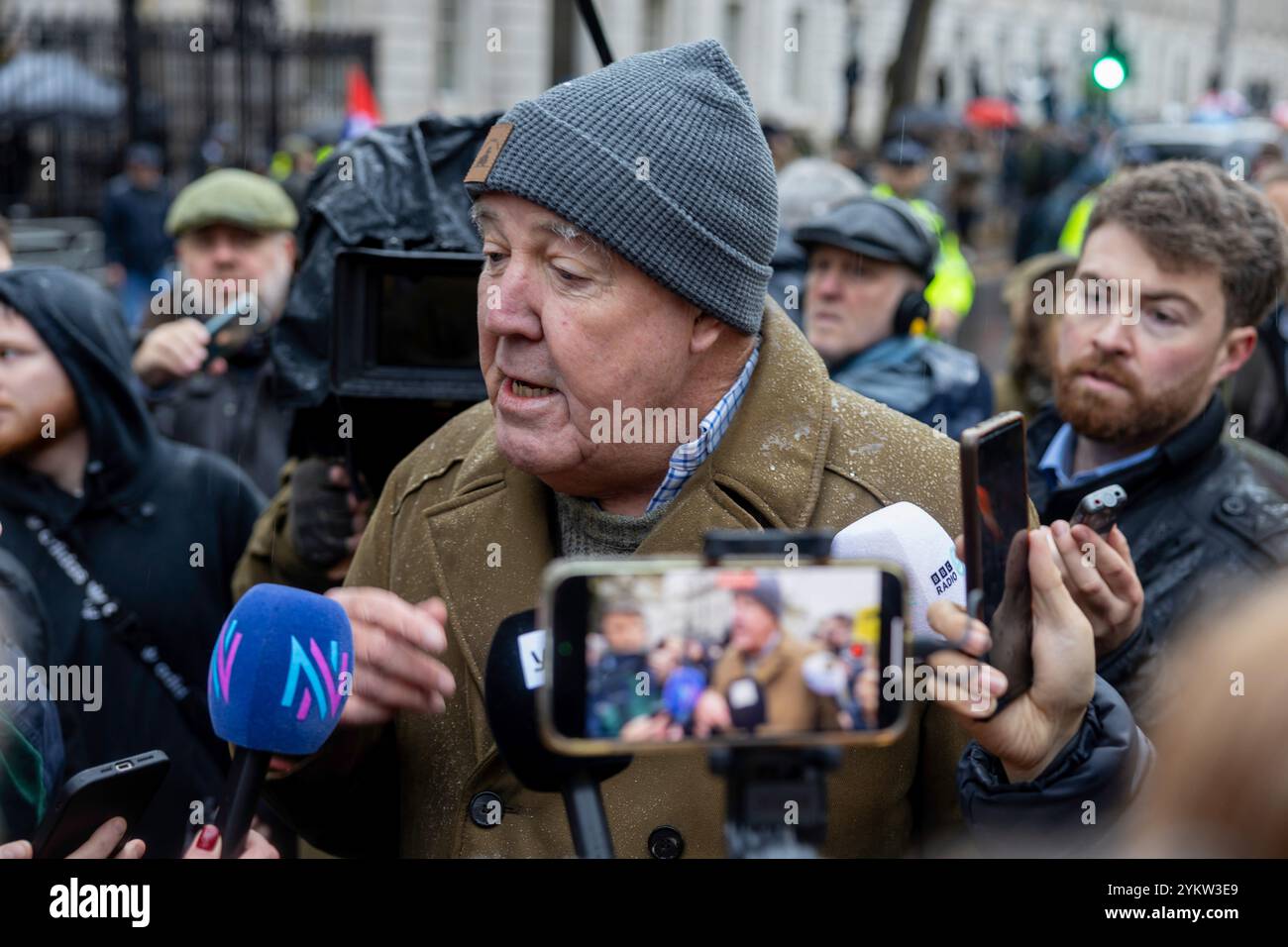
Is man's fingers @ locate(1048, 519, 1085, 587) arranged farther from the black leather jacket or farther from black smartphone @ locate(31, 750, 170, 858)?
black smartphone @ locate(31, 750, 170, 858)

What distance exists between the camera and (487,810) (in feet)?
7.27

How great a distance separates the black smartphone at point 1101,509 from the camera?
1.96 meters

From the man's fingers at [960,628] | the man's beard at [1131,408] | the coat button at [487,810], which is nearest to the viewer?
the man's fingers at [960,628]

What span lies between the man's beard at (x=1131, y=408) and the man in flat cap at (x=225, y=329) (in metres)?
1.88

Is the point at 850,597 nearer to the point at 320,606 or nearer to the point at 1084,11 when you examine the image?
the point at 320,606

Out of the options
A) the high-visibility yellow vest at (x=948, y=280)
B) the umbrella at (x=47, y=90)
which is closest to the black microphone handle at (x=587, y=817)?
the high-visibility yellow vest at (x=948, y=280)

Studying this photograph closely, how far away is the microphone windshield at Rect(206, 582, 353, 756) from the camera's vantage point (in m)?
1.68

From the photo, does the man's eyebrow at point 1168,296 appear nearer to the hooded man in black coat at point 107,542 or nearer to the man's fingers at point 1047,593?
the man's fingers at point 1047,593

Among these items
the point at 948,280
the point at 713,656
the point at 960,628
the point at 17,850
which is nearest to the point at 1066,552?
the point at 960,628

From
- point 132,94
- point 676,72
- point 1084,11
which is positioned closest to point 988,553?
point 676,72

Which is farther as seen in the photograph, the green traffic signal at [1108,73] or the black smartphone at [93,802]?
the green traffic signal at [1108,73]

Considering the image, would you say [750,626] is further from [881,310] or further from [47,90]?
[47,90]

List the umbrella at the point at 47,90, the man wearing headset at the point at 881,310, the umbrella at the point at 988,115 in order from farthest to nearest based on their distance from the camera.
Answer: the umbrella at the point at 988,115, the umbrella at the point at 47,90, the man wearing headset at the point at 881,310
